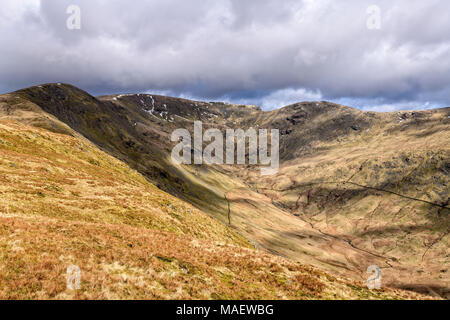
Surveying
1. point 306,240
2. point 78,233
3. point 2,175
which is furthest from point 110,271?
point 306,240

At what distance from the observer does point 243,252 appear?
26.2 meters

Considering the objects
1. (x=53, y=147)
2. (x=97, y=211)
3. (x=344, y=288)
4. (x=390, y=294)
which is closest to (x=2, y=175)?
(x=97, y=211)

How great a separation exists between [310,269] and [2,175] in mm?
37573

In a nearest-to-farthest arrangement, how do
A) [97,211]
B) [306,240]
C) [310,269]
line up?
[310,269] < [97,211] < [306,240]

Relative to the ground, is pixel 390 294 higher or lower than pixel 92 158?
lower

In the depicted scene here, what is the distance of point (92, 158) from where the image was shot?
233 ft
